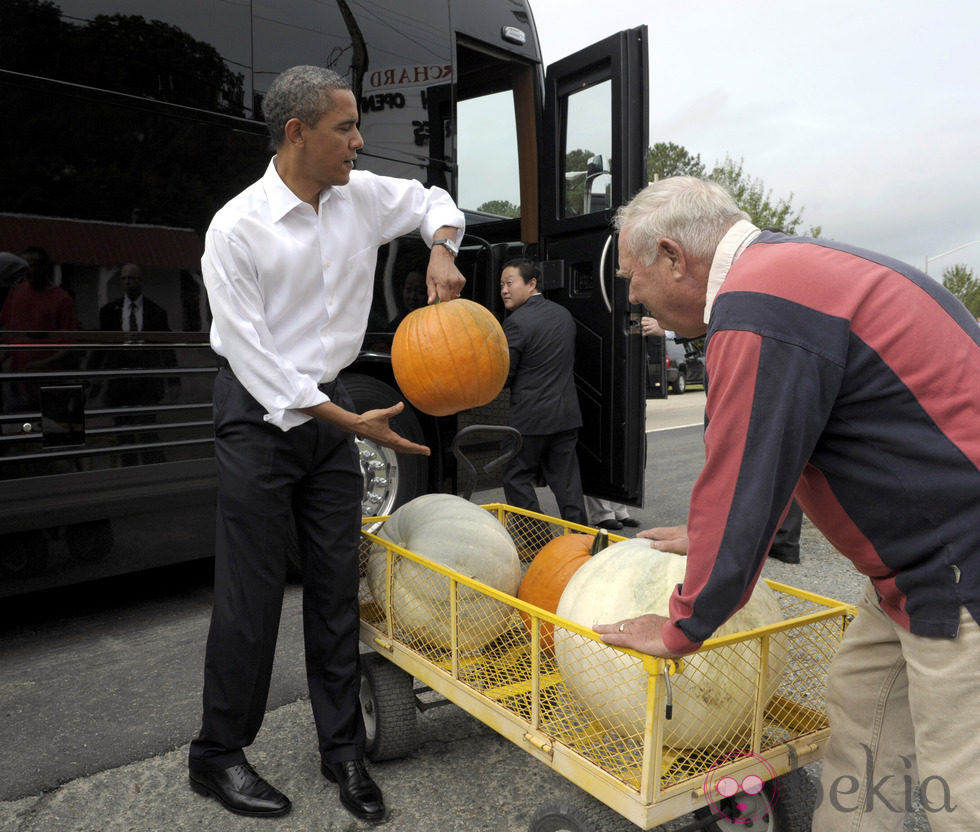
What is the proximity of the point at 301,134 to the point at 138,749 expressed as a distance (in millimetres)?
2107

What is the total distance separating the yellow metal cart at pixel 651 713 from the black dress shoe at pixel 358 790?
35 centimetres

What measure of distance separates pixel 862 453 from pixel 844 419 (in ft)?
0.24

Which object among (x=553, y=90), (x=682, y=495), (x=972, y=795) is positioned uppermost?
(x=553, y=90)

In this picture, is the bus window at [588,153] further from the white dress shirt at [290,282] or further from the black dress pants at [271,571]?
the black dress pants at [271,571]

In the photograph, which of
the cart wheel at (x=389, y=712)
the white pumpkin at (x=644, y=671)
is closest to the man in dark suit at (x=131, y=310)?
the cart wheel at (x=389, y=712)

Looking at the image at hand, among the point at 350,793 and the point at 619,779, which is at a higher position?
the point at 619,779

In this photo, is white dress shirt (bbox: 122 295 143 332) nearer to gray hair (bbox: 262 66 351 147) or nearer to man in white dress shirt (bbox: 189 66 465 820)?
man in white dress shirt (bbox: 189 66 465 820)

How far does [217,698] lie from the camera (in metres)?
2.46

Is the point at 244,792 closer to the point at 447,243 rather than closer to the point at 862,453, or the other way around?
the point at 447,243

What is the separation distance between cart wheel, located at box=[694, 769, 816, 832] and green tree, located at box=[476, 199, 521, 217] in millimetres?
4548

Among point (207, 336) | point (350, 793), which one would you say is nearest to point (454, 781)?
point (350, 793)

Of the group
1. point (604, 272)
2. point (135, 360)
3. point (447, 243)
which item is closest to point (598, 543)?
point (447, 243)

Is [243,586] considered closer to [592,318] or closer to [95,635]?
[95,635]

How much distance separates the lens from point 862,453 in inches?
60.4
